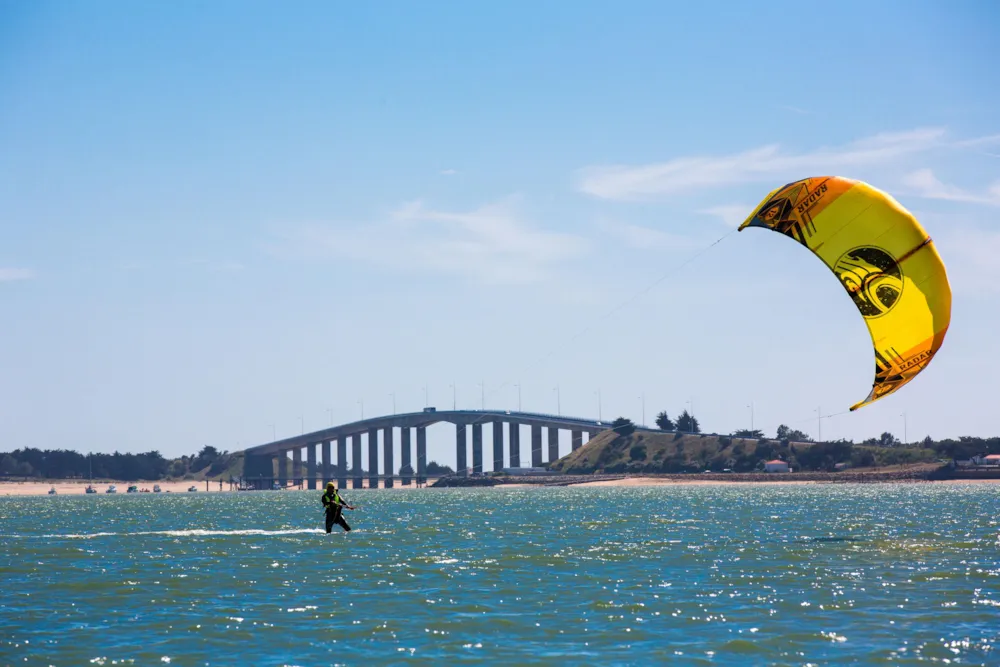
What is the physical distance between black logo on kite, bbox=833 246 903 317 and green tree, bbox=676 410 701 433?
168 m

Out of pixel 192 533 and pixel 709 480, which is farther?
pixel 709 480

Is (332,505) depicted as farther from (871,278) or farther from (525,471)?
(525,471)

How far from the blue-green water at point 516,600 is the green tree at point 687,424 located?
156m

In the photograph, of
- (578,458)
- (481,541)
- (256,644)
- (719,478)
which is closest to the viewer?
(256,644)

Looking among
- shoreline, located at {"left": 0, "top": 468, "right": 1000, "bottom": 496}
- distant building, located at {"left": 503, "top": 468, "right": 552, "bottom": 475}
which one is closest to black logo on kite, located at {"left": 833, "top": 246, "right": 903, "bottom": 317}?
shoreline, located at {"left": 0, "top": 468, "right": 1000, "bottom": 496}

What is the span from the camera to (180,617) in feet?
63.7

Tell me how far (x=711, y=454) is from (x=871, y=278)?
150 meters

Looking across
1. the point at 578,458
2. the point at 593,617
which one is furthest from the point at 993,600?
the point at 578,458

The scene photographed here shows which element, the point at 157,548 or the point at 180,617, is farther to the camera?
the point at 157,548

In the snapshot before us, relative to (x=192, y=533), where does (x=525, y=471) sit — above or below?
above

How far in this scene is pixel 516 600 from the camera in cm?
2089

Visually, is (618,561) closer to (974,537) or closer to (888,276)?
(888,276)

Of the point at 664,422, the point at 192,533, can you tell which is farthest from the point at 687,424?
the point at 192,533

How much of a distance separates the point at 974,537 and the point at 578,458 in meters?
157
